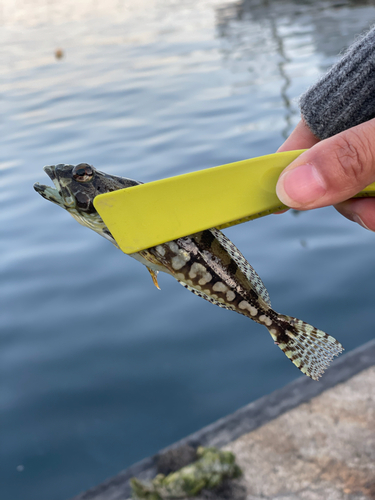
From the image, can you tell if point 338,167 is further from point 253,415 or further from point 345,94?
point 253,415

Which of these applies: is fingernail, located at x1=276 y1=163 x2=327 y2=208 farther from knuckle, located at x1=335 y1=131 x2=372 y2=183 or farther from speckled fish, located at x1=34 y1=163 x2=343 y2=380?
speckled fish, located at x1=34 y1=163 x2=343 y2=380

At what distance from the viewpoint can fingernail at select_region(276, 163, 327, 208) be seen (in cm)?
181

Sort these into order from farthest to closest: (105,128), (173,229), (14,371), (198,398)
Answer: (105,128)
(14,371)
(198,398)
(173,229)

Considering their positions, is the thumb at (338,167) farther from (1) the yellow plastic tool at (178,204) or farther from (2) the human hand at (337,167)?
(1) the yellow plastic tool at (178,204)

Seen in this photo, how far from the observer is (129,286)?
27.4 feet

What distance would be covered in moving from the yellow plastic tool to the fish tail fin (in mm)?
647

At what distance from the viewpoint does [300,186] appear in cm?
188

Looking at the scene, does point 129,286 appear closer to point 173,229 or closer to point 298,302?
point 298,302

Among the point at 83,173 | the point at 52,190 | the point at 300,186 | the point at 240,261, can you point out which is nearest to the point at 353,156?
the point at 300,186

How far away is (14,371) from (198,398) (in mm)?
2764

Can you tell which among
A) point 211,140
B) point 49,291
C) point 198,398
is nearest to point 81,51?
point 211,140

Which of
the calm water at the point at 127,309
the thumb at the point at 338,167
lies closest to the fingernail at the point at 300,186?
the thumb at the point at 338,167

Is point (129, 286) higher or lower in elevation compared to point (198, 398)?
higher

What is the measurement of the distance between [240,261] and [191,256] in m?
0.20
